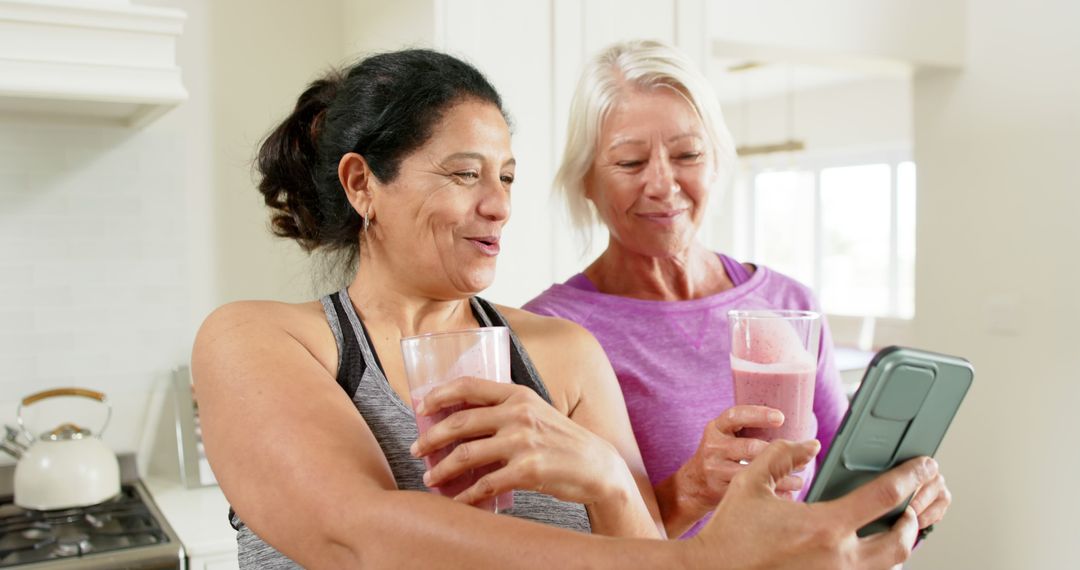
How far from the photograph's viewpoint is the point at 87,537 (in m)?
2.12

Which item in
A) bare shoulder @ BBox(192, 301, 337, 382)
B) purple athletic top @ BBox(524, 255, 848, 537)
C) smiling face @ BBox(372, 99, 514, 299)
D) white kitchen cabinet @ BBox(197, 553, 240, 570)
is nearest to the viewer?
bare shoulder @ BBox(192, 301, 337, 382)

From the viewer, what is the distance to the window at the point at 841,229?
26.9 feet

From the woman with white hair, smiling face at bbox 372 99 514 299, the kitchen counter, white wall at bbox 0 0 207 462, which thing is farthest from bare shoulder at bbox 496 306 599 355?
white wall at bbox 0 0 207 462

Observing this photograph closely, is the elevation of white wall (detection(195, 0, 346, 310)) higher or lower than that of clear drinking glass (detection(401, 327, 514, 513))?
higher

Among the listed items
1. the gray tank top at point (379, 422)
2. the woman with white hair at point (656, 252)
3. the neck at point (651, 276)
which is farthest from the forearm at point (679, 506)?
the neck at point (651, 276)

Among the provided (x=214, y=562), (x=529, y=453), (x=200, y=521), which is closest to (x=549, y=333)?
(x=529, y=453)

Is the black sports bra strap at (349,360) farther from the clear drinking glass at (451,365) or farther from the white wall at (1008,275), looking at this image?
the white wall at (1008,275)

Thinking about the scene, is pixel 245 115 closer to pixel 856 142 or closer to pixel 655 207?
pixel 655 207

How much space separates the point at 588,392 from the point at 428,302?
235 mm

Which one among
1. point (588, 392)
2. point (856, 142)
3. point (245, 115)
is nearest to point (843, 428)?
point (588, 392)

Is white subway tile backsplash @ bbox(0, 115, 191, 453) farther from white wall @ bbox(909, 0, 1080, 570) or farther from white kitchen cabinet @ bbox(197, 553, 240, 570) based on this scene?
white wall @ bbox(909, 0, 1080, 570)

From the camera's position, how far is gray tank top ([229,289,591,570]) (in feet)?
3.45

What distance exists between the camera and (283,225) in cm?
135

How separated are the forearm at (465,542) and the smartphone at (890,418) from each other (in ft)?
0.53
